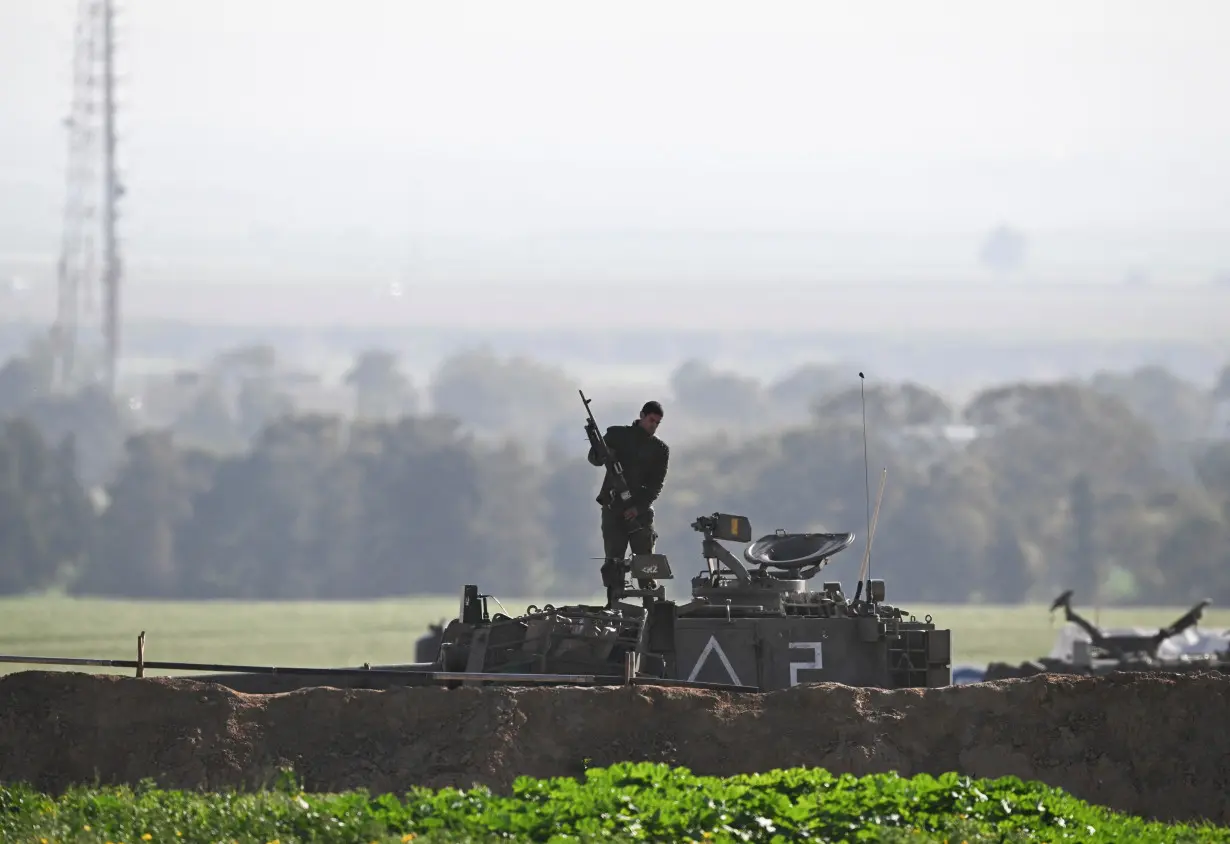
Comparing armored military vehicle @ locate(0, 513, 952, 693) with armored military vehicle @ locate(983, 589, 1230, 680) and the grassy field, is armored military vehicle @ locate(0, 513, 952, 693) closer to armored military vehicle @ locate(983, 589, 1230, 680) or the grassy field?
armored military vehicle @ locate(983, 589, 1230, 680)

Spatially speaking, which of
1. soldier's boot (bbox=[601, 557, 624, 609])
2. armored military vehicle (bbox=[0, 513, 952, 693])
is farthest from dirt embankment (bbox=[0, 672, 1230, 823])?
soldier's boot (bbox=[601, 557, 624, 609])

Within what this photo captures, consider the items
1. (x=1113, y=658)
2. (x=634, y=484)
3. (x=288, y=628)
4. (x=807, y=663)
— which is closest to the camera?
(x=807, y=663)

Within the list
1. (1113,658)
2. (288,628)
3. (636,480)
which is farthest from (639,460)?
→ (288,628)

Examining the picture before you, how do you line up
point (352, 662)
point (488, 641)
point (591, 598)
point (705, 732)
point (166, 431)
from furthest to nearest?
point (166, 431) < point (591, 598) < point (352, 662) < point (488, 641) < point (705, 732)

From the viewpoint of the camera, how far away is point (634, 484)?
989 inches

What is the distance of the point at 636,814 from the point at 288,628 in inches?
3608

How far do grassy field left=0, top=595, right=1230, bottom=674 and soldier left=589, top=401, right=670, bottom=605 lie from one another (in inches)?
2164

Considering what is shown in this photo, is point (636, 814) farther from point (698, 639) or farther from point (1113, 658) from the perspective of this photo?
point (1113, 658)

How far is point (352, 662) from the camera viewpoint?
8975 centimetres

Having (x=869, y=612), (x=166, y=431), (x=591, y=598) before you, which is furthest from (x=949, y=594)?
(x=869, y=612)

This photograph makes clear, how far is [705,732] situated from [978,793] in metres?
2.94

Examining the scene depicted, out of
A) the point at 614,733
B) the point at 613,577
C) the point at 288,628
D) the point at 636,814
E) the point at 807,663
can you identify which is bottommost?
the point at 636,814

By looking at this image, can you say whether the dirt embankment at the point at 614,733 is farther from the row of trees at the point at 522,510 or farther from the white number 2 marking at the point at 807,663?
the row of trees at the point at 522,510

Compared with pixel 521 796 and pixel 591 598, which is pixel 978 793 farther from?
pixel 591 598
